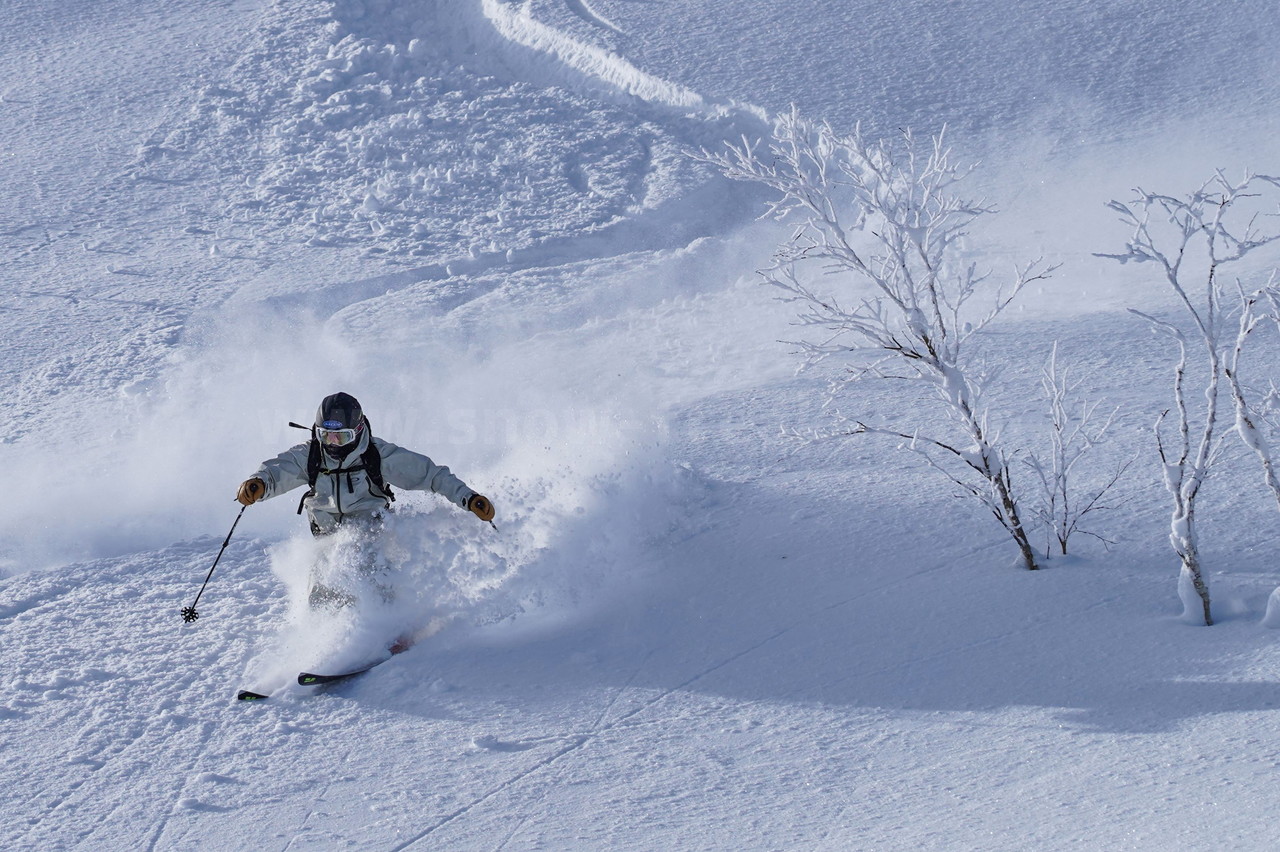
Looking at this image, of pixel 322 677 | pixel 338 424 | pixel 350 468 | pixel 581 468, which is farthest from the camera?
pixel 581 468

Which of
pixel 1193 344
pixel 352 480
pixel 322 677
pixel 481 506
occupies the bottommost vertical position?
pixel 322 677

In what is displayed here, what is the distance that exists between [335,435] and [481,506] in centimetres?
89

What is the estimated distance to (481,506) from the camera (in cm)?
651

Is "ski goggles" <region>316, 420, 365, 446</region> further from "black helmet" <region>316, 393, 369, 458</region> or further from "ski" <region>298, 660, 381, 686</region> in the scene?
"ski" <region>298, 660, 381, 686</region>

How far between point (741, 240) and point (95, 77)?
11.6 metres

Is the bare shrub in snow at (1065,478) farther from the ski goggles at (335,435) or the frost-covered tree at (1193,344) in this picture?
the ski goggles at (335,435)

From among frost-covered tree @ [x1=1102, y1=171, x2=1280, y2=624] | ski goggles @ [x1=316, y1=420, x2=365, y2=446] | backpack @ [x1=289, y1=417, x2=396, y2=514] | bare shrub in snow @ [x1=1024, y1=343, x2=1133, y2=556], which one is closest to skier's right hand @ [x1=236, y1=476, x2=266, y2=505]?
backpack @ [x1=289, y1=417, x2=396, y2=514]

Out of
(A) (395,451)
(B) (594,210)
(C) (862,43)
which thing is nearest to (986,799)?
(A) (395,451)

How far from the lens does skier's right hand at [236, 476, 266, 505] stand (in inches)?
247

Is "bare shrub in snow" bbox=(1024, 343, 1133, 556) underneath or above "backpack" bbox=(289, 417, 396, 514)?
underneath

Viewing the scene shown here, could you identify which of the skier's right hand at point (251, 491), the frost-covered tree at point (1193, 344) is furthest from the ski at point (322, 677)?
the frost-covered tree at point (1193, 344)

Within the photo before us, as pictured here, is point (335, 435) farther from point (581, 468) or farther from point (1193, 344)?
point (1193, 344)

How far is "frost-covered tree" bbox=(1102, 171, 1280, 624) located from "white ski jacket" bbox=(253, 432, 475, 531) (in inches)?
144

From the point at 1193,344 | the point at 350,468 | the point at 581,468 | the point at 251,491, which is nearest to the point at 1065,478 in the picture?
the point at 581,468
